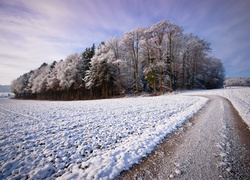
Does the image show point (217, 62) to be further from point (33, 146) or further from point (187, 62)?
point (33, 146)

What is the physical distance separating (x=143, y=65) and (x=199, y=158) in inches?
1147

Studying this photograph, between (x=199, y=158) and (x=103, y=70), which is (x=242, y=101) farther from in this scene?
(x=103, y=70)

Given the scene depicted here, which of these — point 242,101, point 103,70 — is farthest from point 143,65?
point 242,101

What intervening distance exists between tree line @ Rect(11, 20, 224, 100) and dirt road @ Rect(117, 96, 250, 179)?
20.5 m

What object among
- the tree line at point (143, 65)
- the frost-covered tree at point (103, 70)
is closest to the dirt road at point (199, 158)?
the tree line at point (143, 65)

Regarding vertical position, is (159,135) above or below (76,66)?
below

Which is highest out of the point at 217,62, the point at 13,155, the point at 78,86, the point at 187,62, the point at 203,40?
the point at 203,40

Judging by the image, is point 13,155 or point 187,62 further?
point 187,62

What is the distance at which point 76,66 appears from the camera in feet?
115

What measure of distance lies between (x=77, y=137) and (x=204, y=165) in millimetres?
4687

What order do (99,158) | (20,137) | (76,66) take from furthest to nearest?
1. (76,66)
2. (20,137)
3. (99,158)

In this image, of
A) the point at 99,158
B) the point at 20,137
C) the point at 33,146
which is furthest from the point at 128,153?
A: the point at 20,137

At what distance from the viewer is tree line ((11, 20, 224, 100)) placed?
24766mm

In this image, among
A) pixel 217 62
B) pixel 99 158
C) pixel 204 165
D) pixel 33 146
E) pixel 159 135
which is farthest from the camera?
pixel 217 62
